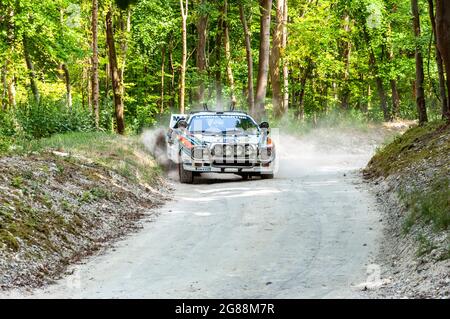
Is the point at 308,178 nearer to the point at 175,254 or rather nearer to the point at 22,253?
the point at 175,254

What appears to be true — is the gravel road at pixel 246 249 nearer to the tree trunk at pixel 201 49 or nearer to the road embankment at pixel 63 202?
the road embankment at pixel 63 202

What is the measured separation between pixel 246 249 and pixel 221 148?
24.1 ft

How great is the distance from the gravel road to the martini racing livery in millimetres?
907

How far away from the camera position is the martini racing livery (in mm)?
16344

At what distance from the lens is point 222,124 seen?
686 inches

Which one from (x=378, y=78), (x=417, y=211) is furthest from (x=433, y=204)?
(x=378, y=78)

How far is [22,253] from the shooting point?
25.9 ft

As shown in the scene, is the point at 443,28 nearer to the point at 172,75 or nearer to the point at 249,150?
the point at 249,150

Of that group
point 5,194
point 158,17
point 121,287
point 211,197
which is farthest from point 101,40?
point 121,287

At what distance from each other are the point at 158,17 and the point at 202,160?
16375 millimetres

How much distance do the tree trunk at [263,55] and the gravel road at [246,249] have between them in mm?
12551

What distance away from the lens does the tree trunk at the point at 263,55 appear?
89.4 feet

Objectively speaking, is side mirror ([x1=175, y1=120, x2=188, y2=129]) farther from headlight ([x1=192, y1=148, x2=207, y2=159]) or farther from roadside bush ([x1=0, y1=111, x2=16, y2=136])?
roadside bush ([x1=0, y1=111, x2=16, y2=136])

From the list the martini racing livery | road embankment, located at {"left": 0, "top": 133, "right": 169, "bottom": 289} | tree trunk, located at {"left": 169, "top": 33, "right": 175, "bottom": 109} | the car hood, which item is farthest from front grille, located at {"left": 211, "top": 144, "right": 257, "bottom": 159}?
tree trunk, located at {"left": 169, "top": 33, "right": 175, "bottom": 109}
